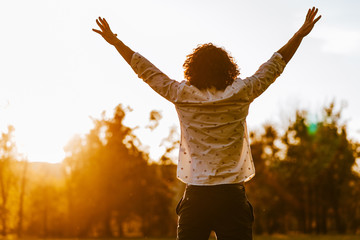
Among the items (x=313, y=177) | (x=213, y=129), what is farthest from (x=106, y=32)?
(x=313, y=177)

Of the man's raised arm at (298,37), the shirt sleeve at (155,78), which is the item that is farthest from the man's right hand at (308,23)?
the shirt sleeve at (155,78)

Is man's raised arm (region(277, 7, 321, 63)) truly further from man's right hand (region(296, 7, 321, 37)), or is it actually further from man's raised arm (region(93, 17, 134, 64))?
man's raised arm (region(93, 17, 134, 64))

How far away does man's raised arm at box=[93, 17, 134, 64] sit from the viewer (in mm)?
3330

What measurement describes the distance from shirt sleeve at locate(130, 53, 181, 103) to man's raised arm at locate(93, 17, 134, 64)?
9 centimetres

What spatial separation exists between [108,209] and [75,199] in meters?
4.63

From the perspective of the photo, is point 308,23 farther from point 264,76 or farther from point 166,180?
point 166,180

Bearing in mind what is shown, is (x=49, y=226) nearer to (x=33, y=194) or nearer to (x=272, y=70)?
(x=33, y=194)

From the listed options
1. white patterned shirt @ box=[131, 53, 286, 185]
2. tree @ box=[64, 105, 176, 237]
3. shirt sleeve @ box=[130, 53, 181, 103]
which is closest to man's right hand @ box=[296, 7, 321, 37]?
white patterned shirt @ box=[131, 53, 286, 185]

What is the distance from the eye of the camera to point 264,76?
312 cm

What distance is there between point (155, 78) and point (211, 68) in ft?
1.32

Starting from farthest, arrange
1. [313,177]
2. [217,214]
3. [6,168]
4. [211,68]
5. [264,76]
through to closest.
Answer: [6,168] → [313,177] → [264,76] → [211,68] → [217,214]

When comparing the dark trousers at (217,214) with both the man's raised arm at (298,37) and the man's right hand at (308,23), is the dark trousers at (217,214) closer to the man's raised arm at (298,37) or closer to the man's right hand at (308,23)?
the man's raised arm at (298,37)

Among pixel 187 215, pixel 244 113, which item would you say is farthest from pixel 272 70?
pixel 187 215

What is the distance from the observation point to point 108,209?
148 ft
